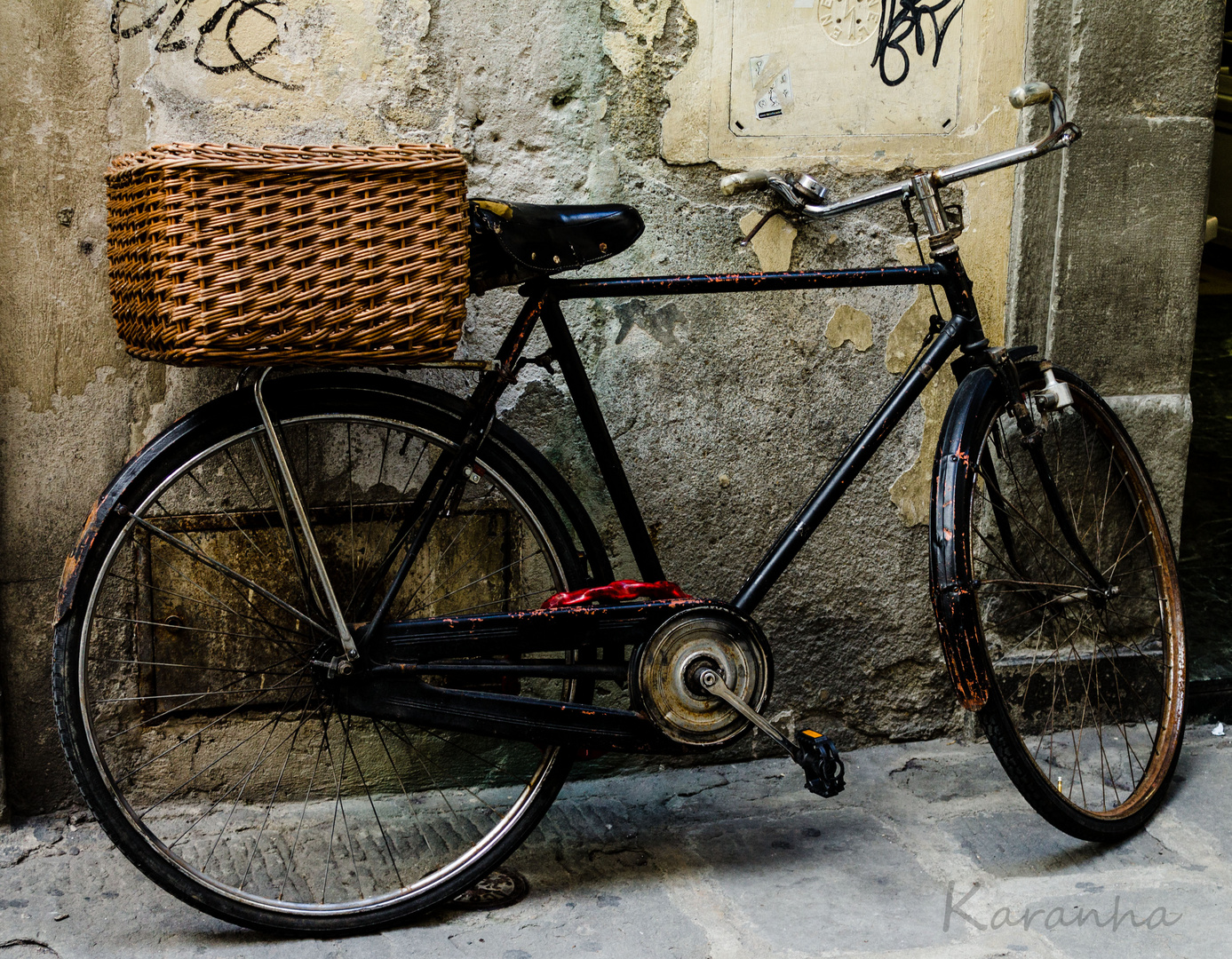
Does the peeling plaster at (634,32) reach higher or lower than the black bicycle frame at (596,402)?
higher

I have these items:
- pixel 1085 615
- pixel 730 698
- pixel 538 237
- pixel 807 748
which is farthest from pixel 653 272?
pixel 1085 615

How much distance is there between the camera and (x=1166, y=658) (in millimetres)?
2582

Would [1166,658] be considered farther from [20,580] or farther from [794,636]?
[20,580]

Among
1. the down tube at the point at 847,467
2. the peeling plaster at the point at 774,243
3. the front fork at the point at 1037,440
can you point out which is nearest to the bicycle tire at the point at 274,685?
the down tube at the point at 847,467

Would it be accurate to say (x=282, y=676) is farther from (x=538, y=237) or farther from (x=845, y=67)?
(x=845, y=67)

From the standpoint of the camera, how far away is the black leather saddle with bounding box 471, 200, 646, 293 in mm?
1932

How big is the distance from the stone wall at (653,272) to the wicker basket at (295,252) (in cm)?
44

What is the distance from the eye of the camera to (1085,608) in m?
2.80

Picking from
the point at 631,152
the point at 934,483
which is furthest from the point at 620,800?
the point at 631,152

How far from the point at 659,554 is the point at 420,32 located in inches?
50.1

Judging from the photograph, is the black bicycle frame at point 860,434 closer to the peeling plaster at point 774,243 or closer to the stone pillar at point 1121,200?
the peeling plaster at point 774,243

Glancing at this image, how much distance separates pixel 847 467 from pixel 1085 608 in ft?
3.32

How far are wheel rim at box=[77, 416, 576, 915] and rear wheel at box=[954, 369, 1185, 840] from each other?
3.81ft

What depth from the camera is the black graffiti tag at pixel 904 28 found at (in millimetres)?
2500
